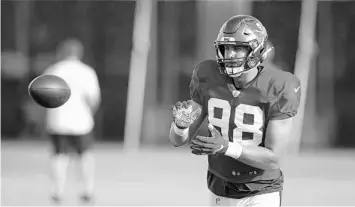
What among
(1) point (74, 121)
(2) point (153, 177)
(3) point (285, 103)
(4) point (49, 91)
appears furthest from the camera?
(2) point (153, 177)

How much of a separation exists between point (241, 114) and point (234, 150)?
27 centimetres

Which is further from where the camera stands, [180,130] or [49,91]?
[49,91]

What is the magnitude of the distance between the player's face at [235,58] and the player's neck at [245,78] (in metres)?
0.08

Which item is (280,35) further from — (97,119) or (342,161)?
(97,119)

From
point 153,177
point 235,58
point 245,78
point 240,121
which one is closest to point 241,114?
point 240,121

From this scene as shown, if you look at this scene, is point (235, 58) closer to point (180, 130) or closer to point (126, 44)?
point (180, 130)

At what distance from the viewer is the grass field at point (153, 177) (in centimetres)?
800

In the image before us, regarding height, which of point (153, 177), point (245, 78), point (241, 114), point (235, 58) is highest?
point (235, 58)

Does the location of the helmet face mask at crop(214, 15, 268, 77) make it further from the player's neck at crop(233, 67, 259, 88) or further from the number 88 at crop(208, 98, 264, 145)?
the number 88 at crop(208, 98, 264, 145)

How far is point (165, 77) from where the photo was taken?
12.6 meters

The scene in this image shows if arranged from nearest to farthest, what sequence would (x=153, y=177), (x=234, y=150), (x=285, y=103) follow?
1. (x=234, y=150)
2. (x=285, y=103)
3. (x=153, y=177)

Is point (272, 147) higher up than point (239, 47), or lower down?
lower down

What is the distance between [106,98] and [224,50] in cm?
891

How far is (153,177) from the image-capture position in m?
9.61
